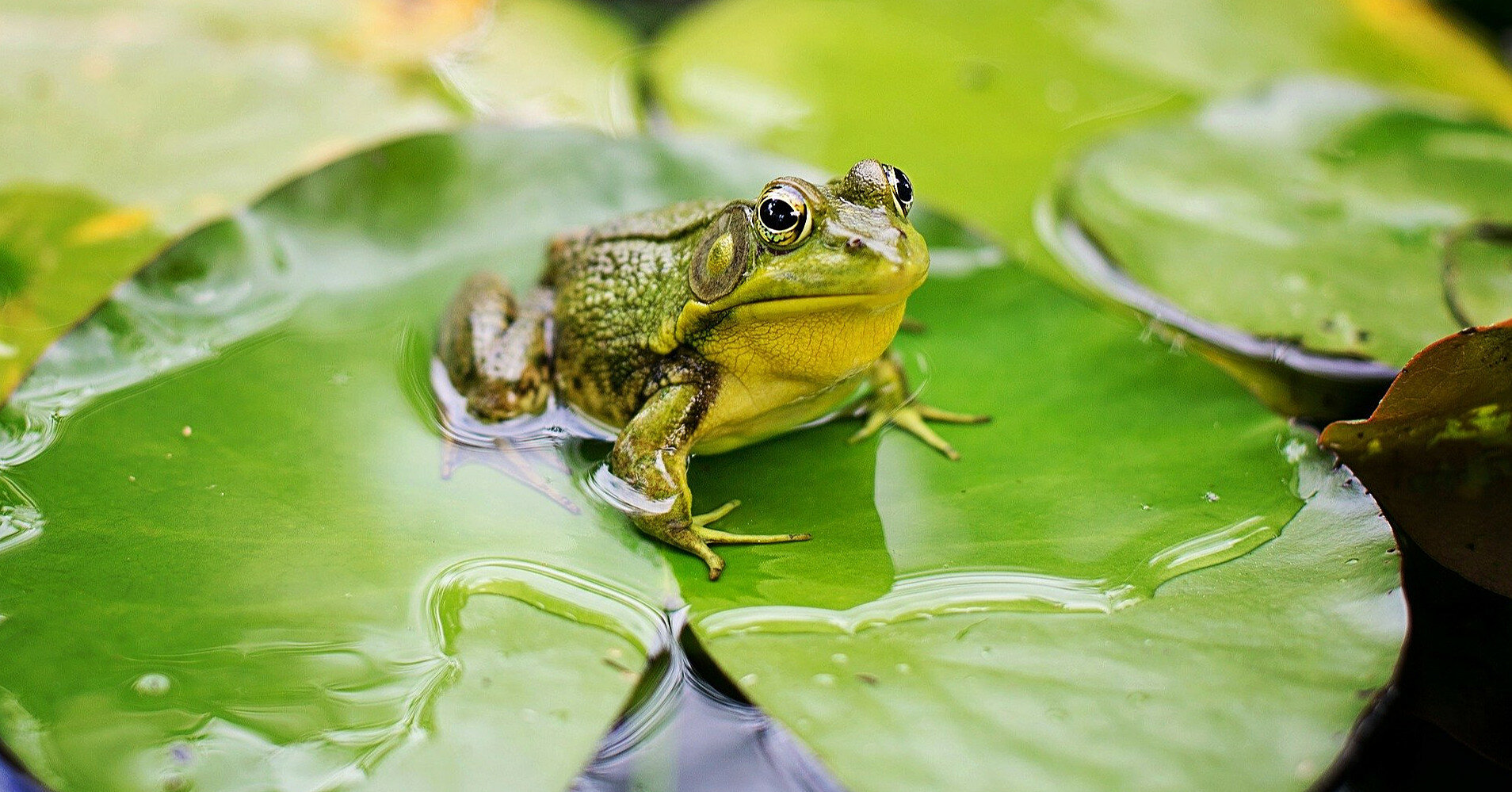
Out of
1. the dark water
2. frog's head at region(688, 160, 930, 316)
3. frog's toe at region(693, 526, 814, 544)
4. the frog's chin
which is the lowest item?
the dark water

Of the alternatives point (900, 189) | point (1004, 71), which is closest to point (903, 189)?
point (900, 189)

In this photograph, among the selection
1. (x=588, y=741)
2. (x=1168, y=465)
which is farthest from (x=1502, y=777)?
(x=588, y=741)

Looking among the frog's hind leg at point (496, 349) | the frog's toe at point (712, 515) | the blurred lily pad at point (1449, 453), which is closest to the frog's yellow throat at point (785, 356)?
the frog's toe at point (712, 515)

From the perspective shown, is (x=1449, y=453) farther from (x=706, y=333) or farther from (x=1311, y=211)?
(x=706, y=333)

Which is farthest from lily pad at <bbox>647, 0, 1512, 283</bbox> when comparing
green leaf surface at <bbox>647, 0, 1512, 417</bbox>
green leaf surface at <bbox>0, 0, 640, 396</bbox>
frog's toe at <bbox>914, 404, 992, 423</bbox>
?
frog's toe at <bbox>914, 404, 992, 423</bbox>

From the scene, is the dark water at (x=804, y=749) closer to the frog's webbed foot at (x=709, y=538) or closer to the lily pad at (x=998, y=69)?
the frog's webbed foot at (x=709, y=538)

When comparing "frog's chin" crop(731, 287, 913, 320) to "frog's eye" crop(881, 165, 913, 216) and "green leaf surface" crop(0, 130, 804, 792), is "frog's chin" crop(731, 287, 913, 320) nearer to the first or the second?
"frog's eye" crop(881, 165, 913, 216)
